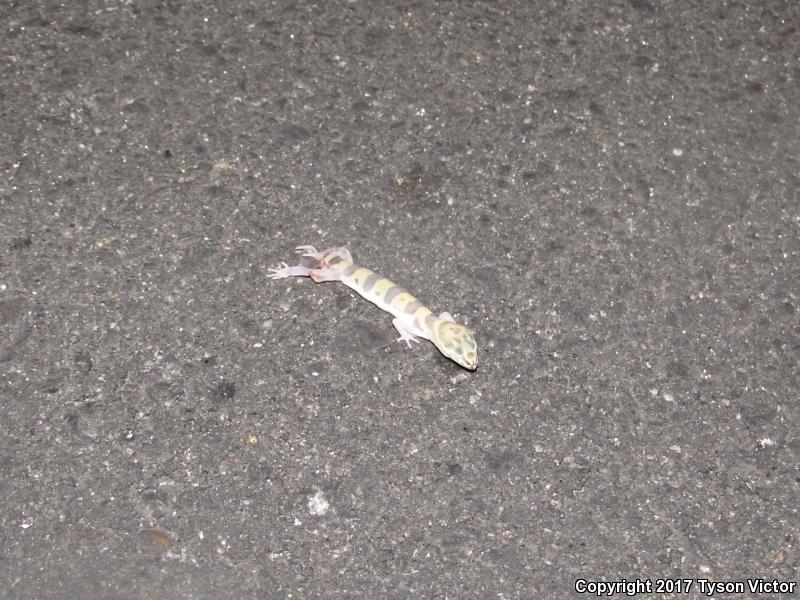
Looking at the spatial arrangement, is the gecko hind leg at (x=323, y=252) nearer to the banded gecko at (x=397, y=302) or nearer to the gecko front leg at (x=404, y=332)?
the banded gecko at (x=397, y=302)

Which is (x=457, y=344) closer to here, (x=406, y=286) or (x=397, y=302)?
(x=397, y=302)

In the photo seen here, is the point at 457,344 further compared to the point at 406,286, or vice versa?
the point at 406,286

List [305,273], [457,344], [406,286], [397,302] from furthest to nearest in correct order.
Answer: [406,286] → [305,273] → [397,302] → [457,344]

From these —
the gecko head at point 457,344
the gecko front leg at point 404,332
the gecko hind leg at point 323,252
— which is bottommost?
the gecko front leg at point 404,332

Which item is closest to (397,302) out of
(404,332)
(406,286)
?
(404,332)

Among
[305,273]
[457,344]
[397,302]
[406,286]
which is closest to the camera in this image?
[457,344]

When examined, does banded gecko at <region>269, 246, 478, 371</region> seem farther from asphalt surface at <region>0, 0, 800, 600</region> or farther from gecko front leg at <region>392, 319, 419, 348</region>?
asphalt surface at <region>0, 0, 800, 600</region>

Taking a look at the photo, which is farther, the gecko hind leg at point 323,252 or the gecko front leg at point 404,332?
the gecko hind leg at point 323,252

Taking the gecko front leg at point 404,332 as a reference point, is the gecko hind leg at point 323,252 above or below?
above

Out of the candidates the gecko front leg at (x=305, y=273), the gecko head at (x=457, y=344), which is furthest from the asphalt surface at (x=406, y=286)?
the gecko head at (x=457, y=344)

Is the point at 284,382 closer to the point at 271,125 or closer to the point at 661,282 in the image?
the point at 271,125
